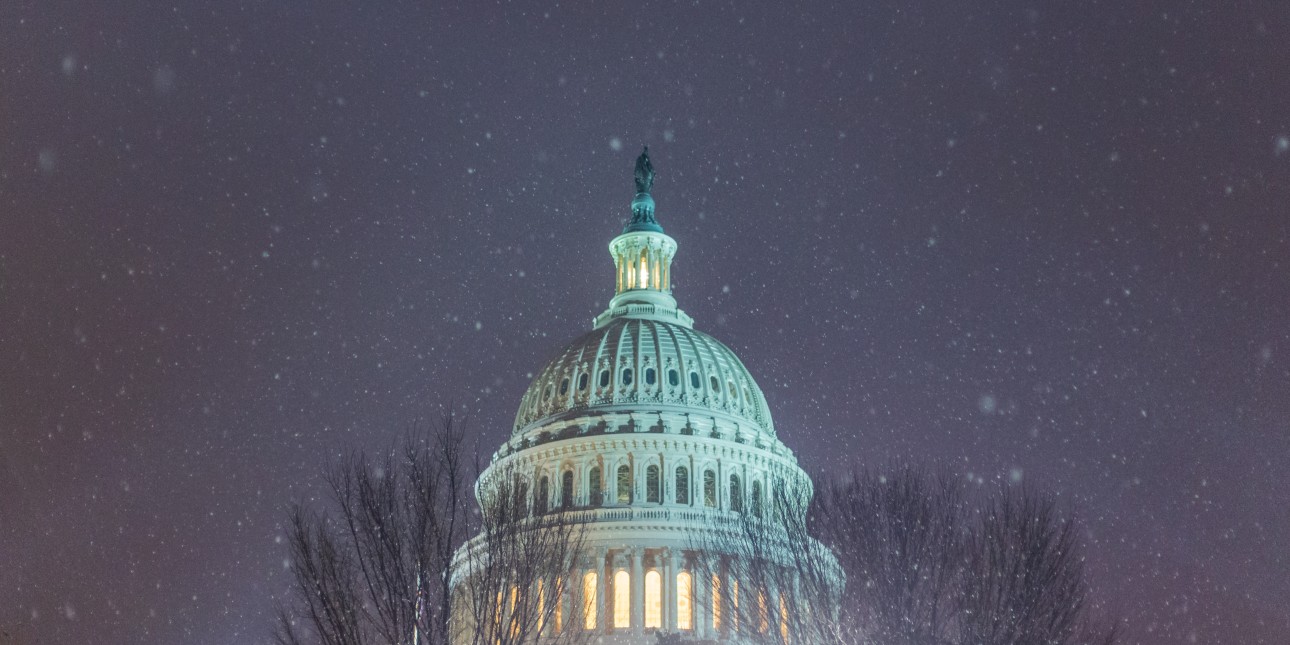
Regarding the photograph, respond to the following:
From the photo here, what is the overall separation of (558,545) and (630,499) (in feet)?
162

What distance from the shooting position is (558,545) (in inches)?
1746

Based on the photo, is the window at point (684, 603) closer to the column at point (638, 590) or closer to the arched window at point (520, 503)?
the column at point (638, 590)

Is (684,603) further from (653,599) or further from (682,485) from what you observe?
(682,485)

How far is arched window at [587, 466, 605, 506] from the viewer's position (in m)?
93.3

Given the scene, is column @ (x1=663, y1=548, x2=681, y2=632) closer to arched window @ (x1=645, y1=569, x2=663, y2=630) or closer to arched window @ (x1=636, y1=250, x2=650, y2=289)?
arched window @ (x1=645, y1=569, x2=663, y2=630)

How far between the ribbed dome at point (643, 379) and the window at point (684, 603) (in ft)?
49.4

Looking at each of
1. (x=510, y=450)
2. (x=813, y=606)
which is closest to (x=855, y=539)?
(x=813, y=606)

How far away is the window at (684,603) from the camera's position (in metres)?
84.0

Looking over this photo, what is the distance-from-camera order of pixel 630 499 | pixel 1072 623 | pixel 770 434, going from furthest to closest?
pixel 770 434 → pixel 630 499 → pixel 1072 623

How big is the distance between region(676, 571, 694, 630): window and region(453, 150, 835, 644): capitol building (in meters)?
0.09

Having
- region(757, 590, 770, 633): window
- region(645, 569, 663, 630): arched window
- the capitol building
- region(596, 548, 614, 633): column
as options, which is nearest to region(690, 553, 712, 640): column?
the capitol building

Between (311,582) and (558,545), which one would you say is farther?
(558,545)

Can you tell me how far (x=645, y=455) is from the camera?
3713 inches

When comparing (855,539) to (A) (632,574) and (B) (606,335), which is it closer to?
(A) (632,574)
